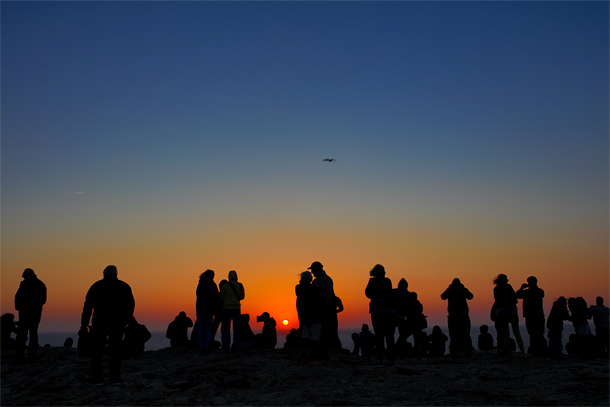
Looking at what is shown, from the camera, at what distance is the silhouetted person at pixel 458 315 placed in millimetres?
14711

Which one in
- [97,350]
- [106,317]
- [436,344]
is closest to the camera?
[97,350]

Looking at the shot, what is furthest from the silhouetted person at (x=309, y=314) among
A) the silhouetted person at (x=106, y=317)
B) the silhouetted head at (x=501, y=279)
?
the silhouetted head at (x=501, y=279)

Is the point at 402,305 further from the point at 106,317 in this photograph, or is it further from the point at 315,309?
the point at 106,317

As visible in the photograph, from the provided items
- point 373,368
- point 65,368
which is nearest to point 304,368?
point 373,368

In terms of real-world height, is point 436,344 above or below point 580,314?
below

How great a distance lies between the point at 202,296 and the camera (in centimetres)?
1412

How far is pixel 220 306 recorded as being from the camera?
46.5 feet

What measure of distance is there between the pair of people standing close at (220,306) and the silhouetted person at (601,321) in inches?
385

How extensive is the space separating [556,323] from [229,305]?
30.3 ft

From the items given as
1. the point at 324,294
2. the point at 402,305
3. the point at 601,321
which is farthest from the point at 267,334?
the point at 601,321

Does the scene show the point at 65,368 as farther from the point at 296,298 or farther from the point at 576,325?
the point at 576,325

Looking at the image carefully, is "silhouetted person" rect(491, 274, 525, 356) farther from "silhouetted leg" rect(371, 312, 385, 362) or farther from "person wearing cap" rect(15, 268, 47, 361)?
"person wearing cap" rect(15, 268, 47, 361)

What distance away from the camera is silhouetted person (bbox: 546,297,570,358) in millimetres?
14516

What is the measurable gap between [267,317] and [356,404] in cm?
675
